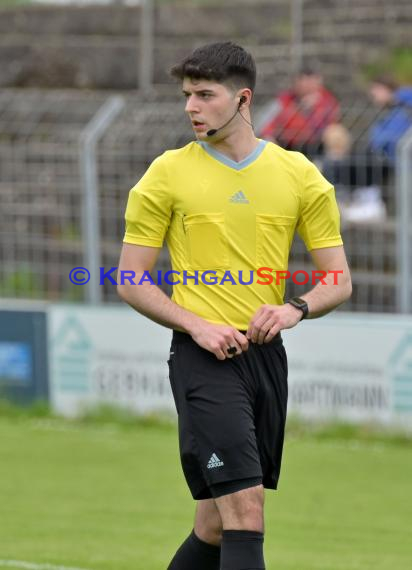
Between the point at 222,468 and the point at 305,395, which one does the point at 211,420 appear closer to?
the point at 222,468

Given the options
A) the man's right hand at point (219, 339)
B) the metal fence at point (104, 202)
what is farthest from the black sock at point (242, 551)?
the metal fence at point (104, 202)

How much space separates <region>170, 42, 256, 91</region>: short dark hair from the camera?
16.0ft

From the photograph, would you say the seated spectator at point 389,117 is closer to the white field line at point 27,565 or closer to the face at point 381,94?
the face at point 381,94

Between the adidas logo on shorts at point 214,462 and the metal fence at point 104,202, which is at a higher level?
the metal fence at point 104,202

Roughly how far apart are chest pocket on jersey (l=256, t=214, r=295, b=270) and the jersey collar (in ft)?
0.67

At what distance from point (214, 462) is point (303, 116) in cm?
788

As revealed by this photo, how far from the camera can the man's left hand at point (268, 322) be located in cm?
480

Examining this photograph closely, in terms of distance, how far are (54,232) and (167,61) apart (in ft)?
17.1

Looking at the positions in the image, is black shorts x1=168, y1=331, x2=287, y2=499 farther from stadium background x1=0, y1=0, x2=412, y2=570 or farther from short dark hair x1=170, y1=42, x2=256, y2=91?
stadium background x1=0, y1=0, x2=412, y2=570

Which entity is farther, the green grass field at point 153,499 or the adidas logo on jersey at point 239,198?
the green grass field at point 153,499

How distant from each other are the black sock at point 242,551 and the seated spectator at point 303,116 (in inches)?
288

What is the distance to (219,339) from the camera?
479cm

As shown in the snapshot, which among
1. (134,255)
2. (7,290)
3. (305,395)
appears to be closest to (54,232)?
(7,290)

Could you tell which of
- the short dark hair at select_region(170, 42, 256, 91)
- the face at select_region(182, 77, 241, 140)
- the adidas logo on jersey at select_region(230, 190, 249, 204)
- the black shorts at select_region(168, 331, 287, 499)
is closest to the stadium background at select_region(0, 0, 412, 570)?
the black shorts at select_region(168, 331, 287, 499)
